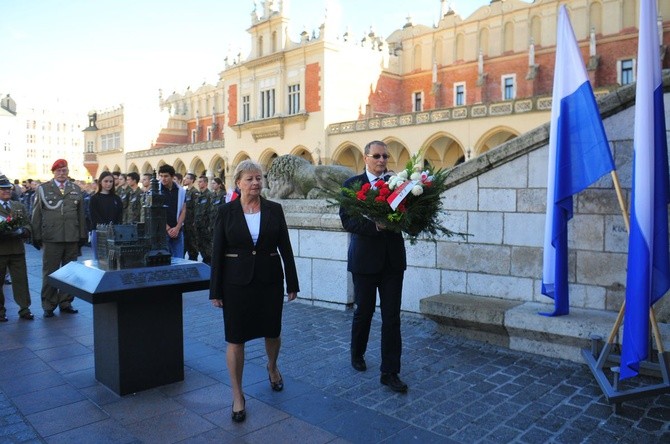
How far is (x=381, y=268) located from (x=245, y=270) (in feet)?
3.60

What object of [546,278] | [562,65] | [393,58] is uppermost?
[393,58]

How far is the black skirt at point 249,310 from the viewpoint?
3.72 metres

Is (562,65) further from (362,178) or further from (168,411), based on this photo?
(168,411)

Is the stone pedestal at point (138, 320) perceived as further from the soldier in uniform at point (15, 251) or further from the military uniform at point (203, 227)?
the military uniform at point (203, 227)

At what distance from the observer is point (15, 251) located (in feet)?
22.5

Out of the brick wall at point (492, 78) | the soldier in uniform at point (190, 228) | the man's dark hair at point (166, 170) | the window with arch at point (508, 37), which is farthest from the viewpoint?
the window with arch at point (508, 37)

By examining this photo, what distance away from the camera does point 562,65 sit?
15.1 ft

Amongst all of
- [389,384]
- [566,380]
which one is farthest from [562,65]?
[389,384]

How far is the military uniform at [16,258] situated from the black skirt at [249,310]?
4.28 m

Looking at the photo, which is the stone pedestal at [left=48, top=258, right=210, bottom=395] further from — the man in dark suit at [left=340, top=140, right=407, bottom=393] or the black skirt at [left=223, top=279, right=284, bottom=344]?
the man in dark suit at [left=340, top=140, right=407, bottom=393]

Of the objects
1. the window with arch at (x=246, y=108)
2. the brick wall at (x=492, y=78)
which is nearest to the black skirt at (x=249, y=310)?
the brick wall at (x=492, y=78)

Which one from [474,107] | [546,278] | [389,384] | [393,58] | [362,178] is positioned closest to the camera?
[389,384]

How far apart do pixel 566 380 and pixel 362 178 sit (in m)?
2.29

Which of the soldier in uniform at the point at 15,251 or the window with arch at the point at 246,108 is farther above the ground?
the window with arch at the point at 246,108
